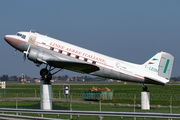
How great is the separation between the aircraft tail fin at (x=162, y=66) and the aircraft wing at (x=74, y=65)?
578cm

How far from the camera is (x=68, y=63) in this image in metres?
21.4

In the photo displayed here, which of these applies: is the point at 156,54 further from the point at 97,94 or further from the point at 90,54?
the point at 97,94

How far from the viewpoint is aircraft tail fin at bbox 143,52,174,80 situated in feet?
78.4

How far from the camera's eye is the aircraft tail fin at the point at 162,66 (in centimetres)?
2391

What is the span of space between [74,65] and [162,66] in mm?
8914

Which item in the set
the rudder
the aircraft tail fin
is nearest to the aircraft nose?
the aircraft tail fin

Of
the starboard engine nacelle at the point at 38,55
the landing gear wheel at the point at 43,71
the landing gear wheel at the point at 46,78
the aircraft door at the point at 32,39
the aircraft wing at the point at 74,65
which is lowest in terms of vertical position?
the landing gear wheel at the point at 46,78

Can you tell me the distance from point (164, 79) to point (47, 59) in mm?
11487

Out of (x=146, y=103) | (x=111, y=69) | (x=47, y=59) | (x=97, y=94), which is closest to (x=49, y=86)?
(x=47, y=59)

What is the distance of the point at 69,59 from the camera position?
22.2 metres

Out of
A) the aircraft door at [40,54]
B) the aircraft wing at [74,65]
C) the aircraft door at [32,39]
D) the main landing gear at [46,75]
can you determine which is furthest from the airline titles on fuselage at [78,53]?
the main landing gear at [46,75]

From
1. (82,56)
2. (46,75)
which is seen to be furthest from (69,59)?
(46,75)

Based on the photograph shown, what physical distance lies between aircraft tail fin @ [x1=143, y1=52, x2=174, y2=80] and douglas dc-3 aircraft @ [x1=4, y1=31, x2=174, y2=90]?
594 mm

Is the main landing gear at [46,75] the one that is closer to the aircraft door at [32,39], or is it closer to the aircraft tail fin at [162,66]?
the aircraft door at [32,39]
